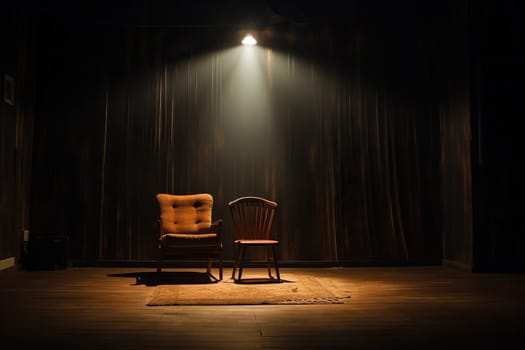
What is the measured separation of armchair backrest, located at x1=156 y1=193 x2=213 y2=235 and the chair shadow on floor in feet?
1.46

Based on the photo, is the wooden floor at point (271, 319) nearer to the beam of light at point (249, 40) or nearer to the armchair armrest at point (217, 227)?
the armchair armrest at point (217, 227)

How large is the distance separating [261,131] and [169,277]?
2.00 m

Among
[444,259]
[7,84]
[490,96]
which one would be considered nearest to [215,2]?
[7,84]

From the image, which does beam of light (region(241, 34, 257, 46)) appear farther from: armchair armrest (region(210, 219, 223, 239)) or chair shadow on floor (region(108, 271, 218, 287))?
chair shadow on floor (region(108, 271, 218, 287))

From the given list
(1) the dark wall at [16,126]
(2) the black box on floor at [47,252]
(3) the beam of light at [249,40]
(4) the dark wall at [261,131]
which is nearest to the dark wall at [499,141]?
(4) the dark wall at [261,131]

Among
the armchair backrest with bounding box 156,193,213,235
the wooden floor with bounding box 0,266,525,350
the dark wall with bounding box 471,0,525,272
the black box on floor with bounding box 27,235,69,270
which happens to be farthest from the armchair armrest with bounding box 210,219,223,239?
the dark wall with bounding box 471,0,525,272

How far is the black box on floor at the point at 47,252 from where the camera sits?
538 centimetres

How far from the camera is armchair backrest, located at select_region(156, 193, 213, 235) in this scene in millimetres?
5215

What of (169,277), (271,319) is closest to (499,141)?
(271,319)

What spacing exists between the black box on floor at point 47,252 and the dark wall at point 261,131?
0.29m

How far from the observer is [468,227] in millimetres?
5281

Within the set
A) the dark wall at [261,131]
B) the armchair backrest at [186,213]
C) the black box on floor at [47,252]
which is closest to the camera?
the armchair backrest at [186,213]

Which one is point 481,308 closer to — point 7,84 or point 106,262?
point 106,262

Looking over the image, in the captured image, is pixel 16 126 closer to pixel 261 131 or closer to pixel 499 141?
pixel 261 131
